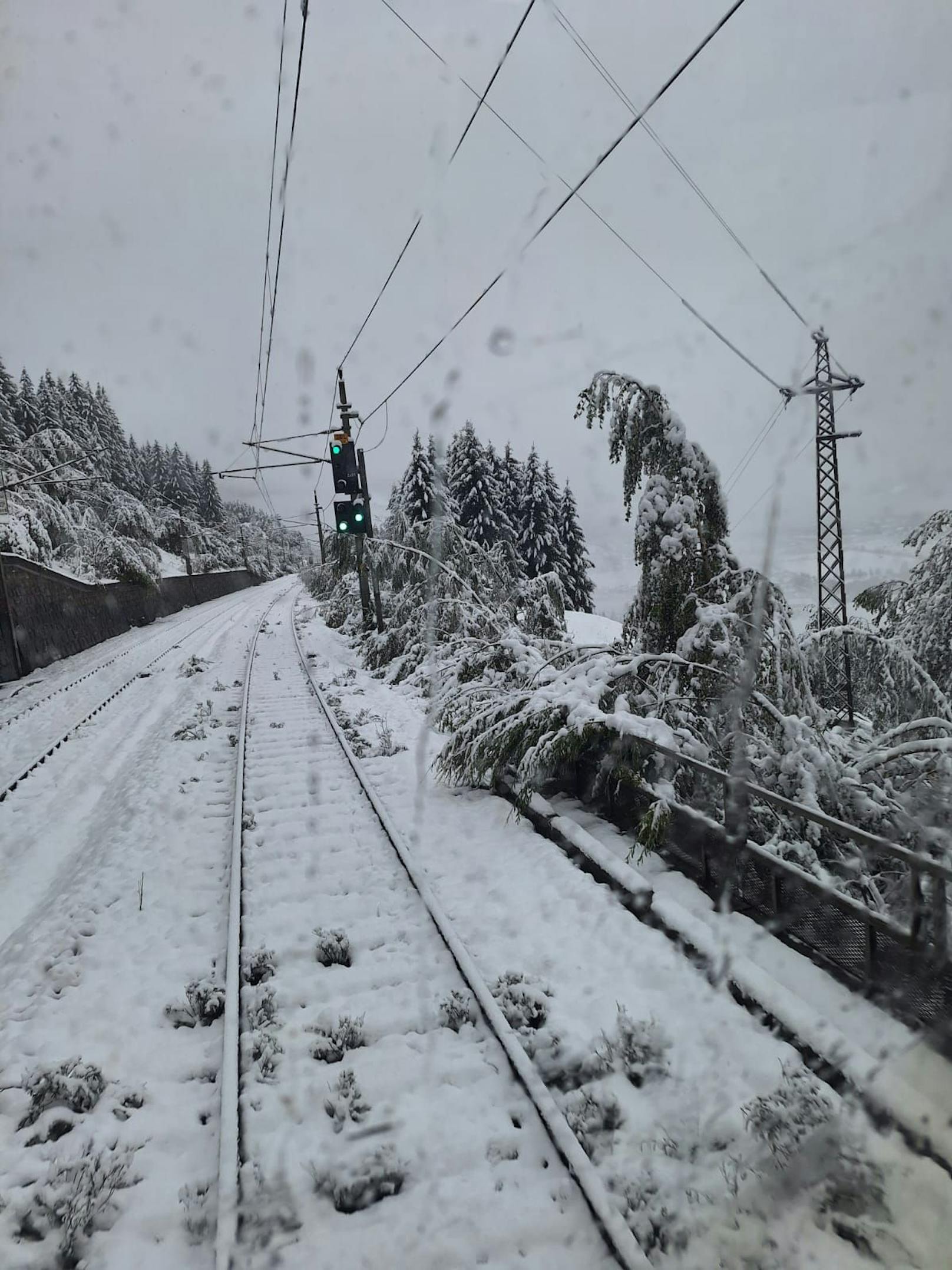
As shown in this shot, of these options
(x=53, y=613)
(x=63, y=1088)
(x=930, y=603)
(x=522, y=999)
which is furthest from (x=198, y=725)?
(x=53, y=613)

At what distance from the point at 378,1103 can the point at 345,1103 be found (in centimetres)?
16

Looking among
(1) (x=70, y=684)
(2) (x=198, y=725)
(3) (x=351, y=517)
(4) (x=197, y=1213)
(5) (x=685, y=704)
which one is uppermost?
(3) (x=351, y=517)

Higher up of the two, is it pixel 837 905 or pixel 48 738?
pixel 837 905

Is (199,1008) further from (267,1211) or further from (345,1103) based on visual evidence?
(267,1211)

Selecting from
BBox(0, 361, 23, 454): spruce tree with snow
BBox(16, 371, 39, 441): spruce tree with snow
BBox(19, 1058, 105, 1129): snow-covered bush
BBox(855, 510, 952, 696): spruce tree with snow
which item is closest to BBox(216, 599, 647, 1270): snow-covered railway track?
BBox(19, 1058, 105, 1129): snow-covered bush

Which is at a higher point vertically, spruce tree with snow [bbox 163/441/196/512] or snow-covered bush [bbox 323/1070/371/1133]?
spruce tree with snow [bbox 163/441/196/512]

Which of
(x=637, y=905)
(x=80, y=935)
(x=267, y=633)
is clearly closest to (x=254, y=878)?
(x=80, y=935)

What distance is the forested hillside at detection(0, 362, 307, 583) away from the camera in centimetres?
2744

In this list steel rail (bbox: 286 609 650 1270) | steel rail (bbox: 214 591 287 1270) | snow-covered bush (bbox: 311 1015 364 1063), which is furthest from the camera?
snow-covered bush (bbox: 311 1015 364 1063)

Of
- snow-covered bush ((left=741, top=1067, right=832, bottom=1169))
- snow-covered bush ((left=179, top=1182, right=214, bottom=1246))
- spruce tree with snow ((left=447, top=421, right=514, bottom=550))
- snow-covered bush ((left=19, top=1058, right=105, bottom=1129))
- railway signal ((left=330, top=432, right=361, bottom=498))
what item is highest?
spruce tree with snow ((left=447, top=421, right=514, bottom=550))

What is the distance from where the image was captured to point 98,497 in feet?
144

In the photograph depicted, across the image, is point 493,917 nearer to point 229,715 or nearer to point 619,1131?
point 619,1131

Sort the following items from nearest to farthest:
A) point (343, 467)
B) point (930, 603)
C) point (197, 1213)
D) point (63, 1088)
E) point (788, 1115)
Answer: point (197, 1213) → point (788, 1115) → point (63, 1088) → point (930, 603) → point (343, 467)

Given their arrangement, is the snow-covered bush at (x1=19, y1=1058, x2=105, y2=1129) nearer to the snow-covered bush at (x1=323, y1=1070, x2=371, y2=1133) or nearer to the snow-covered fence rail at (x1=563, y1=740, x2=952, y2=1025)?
the snow-covered bush at (x1=323, y1=1070, x2=371, y2=1133)
